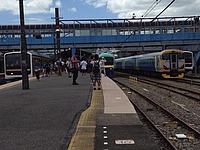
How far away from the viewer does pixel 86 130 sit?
824 cm

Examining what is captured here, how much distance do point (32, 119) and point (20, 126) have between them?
94 centimetres

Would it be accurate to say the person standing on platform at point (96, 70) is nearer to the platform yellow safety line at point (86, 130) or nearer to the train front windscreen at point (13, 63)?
the platform yellow safety line at point (86, 130)

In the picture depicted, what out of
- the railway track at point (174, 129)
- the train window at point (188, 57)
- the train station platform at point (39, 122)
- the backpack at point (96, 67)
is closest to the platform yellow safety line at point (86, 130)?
the train station platform at point (39, 122)

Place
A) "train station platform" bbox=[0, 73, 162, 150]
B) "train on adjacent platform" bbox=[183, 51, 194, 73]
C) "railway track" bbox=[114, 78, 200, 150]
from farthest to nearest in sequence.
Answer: "train on adjacent platform" bbox=[183, 51, 194, 73] < "railway track" bbox=[114, 78, 200, 150] < "train station platform" bbox=[0, 73, 162, 150]

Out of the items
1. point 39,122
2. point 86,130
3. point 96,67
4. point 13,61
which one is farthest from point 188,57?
point 86,130

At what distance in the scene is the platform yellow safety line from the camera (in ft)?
22.4

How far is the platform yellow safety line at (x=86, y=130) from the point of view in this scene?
269 inches

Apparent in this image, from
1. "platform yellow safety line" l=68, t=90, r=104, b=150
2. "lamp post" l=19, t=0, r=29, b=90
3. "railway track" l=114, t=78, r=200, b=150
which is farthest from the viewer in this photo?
"lamp post" l=19, t=0, r=29, b=90

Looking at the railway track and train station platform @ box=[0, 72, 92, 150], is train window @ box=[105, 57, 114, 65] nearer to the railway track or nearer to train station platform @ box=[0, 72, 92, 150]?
the railway track

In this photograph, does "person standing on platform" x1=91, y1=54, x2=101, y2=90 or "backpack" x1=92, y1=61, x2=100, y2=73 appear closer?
"backpack" x1=92, y1=61, x2=100, y2=73

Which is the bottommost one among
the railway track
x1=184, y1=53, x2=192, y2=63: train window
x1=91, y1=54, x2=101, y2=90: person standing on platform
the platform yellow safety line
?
the railway track

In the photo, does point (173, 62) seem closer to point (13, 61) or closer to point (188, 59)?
point (188, 59)

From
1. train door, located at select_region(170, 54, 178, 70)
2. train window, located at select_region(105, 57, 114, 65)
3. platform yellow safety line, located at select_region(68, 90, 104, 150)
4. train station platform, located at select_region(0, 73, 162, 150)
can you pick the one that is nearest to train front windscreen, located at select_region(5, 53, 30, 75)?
train window, located at select_region(105, 57, 114, 65)

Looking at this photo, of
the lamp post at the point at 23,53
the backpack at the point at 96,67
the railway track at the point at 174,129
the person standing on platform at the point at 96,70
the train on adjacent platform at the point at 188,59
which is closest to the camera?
the railway track at the point at 174,129
